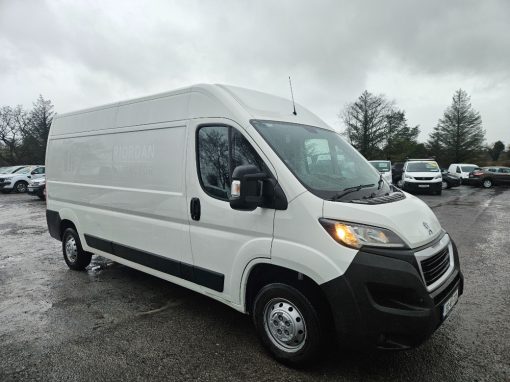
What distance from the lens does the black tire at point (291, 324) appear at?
9.22 feet

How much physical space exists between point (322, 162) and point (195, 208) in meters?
1.32

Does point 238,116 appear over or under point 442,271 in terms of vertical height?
over

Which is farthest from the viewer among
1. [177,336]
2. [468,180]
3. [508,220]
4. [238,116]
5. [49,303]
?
[468,180]

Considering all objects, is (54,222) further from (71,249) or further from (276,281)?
(276,281)

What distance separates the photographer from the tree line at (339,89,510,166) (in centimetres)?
4953

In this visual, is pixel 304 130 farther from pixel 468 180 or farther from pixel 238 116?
pixel 468 180

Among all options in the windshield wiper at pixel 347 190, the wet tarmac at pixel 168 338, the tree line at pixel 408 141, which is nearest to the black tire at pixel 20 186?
the wet tarmac at pixel 168 338

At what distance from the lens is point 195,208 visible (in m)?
3.59

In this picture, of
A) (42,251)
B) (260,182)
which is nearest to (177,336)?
(260,182)

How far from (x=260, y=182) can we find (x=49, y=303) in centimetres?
336

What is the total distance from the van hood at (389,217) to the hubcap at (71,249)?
4.60 meters

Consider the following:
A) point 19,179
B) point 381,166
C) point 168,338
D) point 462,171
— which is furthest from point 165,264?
point 462,171

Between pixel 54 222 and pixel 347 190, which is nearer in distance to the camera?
pixel 347 190

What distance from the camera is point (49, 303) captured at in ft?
14.7
